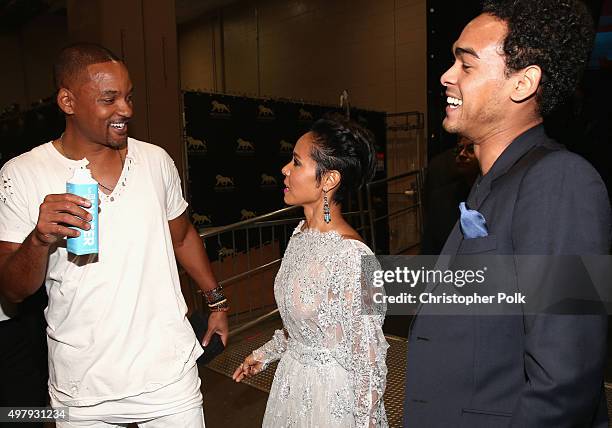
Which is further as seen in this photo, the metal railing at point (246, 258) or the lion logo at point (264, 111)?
the lion logo at point (264, 111)

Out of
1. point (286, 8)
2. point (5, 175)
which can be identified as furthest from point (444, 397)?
point (286, 8)

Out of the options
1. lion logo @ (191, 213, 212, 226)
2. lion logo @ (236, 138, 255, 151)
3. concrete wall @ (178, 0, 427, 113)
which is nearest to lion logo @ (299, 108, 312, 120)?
lion logo @ (236, 138, 255, 151)

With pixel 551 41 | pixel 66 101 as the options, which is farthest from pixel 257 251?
pixel 551 41

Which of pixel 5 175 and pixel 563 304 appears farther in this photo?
pixel 5 175

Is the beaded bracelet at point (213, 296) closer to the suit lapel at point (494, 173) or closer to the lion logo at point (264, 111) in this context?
the suit lapel at point (494, 173)

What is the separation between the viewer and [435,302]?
3.92ft

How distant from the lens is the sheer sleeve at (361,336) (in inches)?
65.1

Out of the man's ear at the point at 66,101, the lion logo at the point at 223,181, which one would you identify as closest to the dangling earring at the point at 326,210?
the man's ear at the point at 66,101

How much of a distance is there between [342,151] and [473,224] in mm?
916

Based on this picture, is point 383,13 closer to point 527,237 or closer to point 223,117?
point 223,117

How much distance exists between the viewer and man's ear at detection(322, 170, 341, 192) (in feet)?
6.37

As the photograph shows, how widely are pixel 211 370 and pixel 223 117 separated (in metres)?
3.63

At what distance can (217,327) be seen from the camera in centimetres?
208

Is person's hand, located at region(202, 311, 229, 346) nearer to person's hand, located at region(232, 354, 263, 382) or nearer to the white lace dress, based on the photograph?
person's hand, located at region(232, 354, 263, 382)
